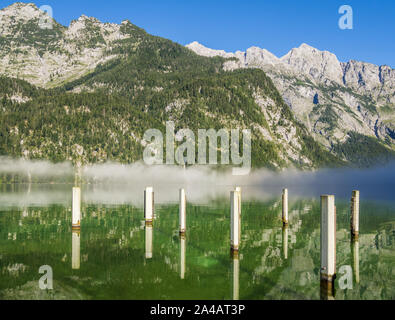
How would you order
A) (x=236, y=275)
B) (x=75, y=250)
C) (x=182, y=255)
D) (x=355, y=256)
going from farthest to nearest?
(x=355, y=256)
(x=75, y=250)
(x=182, y=255)
(x=236, y=275)

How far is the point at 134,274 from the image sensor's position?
2550 cm

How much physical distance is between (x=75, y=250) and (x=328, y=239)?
20903 mm

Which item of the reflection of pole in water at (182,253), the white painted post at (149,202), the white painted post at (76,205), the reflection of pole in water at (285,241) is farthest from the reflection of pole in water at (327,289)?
the white painted post at (76,205)

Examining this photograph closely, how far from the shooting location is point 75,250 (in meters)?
32.5

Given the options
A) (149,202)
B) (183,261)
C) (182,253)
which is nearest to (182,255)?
(182,253)

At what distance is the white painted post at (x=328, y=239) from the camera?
2198 centimetres

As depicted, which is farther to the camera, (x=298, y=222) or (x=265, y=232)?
(x=298, y=222)

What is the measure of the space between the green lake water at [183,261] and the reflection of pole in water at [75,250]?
0.08m

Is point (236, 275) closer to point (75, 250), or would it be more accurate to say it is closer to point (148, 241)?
point (148, 241)

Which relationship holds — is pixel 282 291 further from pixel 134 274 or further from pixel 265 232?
pixel 265 232

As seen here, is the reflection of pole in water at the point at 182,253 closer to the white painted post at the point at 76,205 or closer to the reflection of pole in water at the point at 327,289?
the reflection of pole in water at the point at 327,289

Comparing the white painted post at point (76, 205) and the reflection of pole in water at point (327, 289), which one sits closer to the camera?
the reflection of pole in water at point (327, 289)
